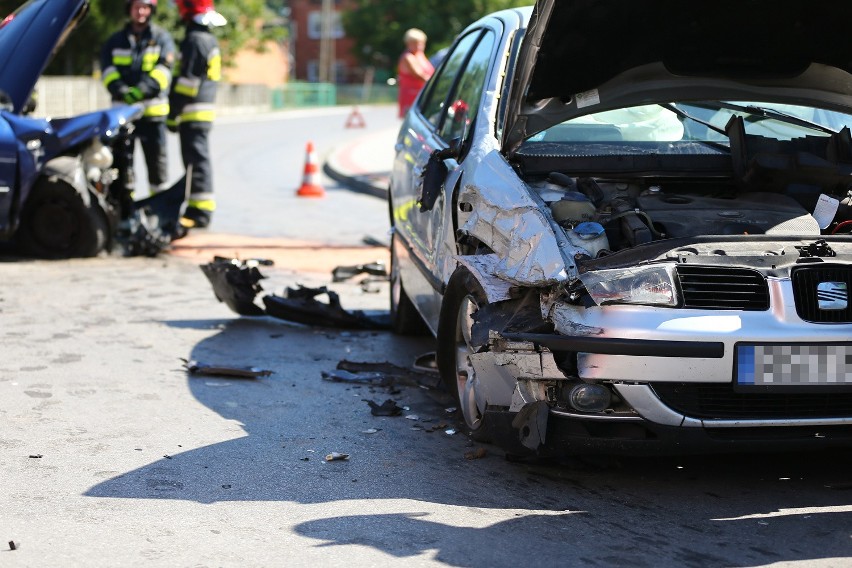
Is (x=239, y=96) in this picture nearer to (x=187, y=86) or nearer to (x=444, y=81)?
(x=187, y=86)

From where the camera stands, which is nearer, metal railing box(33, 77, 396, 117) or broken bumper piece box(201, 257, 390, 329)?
broken bumper piece box(201, 257, 390, 329)

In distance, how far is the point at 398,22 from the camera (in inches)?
3236

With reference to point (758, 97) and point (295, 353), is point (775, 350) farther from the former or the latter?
point (295, 353)

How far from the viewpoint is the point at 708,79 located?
18.9 ft

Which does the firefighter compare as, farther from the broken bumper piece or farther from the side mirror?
the side mirror

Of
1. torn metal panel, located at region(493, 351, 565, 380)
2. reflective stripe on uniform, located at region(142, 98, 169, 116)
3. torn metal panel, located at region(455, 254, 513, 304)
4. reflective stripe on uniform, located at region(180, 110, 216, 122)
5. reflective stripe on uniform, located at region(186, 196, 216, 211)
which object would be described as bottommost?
reflective stripe on uniform, located at region(186, 196, 216, 211)

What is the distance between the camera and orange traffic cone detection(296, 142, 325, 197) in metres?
15.8

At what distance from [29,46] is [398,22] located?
74.5 m

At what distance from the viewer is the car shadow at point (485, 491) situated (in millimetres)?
3992

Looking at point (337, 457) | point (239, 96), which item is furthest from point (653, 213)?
point (239, 96)

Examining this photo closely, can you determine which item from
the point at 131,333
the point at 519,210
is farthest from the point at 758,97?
the point at 131,333

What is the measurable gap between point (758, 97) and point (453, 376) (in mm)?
1868

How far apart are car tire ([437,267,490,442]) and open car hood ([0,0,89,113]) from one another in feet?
16.2

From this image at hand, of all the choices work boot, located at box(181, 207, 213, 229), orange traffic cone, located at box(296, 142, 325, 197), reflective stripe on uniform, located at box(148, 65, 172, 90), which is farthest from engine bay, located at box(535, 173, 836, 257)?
orange traffic cone, located at box(296, 142, 325, 197)
